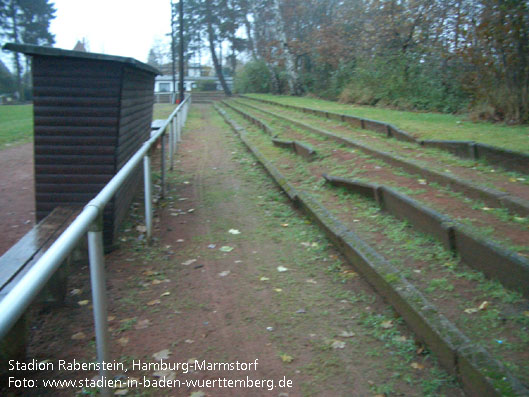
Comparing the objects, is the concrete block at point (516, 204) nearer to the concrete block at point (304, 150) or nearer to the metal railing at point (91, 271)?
the metal railing at point (91, 271)

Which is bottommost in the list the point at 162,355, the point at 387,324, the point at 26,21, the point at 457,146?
the point at 162,355

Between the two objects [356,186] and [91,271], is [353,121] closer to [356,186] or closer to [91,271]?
[356,186]

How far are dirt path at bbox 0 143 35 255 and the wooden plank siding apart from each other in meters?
1.04

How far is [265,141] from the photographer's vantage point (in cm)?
1180

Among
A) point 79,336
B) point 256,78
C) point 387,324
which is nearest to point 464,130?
point 387,324

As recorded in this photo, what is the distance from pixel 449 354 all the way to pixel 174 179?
6768mm

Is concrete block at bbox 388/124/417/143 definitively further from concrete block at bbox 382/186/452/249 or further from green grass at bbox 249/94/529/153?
concrete block at bbox 382/186/452/249

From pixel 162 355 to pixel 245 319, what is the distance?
741 mm

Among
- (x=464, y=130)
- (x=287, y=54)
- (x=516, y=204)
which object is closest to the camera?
(x=516, y=204)

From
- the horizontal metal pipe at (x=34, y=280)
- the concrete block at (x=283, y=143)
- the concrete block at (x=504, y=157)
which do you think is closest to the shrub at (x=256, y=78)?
the concrete block at (x=283, y=143)

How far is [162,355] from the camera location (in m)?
3.34

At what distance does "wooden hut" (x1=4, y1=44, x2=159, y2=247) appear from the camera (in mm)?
5141

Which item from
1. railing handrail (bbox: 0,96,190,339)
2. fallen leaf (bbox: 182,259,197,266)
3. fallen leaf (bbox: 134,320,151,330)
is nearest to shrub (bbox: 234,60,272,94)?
fallen leaf (bbox: 182,259,197,266)

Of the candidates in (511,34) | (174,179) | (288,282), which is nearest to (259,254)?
(288,282)
